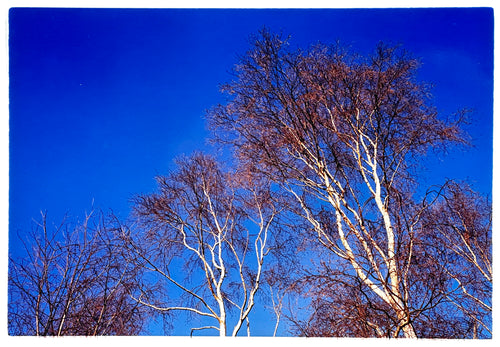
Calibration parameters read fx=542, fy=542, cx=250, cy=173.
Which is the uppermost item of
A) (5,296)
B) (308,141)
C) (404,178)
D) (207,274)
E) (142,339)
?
(308,141)

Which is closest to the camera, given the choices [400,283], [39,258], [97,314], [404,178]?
[39,258]

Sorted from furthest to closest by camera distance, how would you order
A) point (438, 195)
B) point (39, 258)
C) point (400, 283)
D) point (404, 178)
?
point (404, 178)
point (438, 195)
point (400, 283)
point (39, 258)

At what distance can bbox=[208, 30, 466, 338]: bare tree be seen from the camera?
728cm

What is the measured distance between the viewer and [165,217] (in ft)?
26.3

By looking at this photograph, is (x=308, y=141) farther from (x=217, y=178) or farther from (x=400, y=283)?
(x=400, y=283)

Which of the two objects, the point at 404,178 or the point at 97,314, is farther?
the point at 404,178

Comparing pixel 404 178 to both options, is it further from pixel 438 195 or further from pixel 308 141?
pixel 308 141

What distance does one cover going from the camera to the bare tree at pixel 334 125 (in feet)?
23.9

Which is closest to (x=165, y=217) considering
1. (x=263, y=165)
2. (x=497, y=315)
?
(x=263, y=165)

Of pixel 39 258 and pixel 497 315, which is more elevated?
pixel 39 258

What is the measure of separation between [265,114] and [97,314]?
3.55m

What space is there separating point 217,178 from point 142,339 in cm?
287

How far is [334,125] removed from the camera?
7.42 meters

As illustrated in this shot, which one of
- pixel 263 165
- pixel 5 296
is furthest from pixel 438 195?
pixel 5 296
